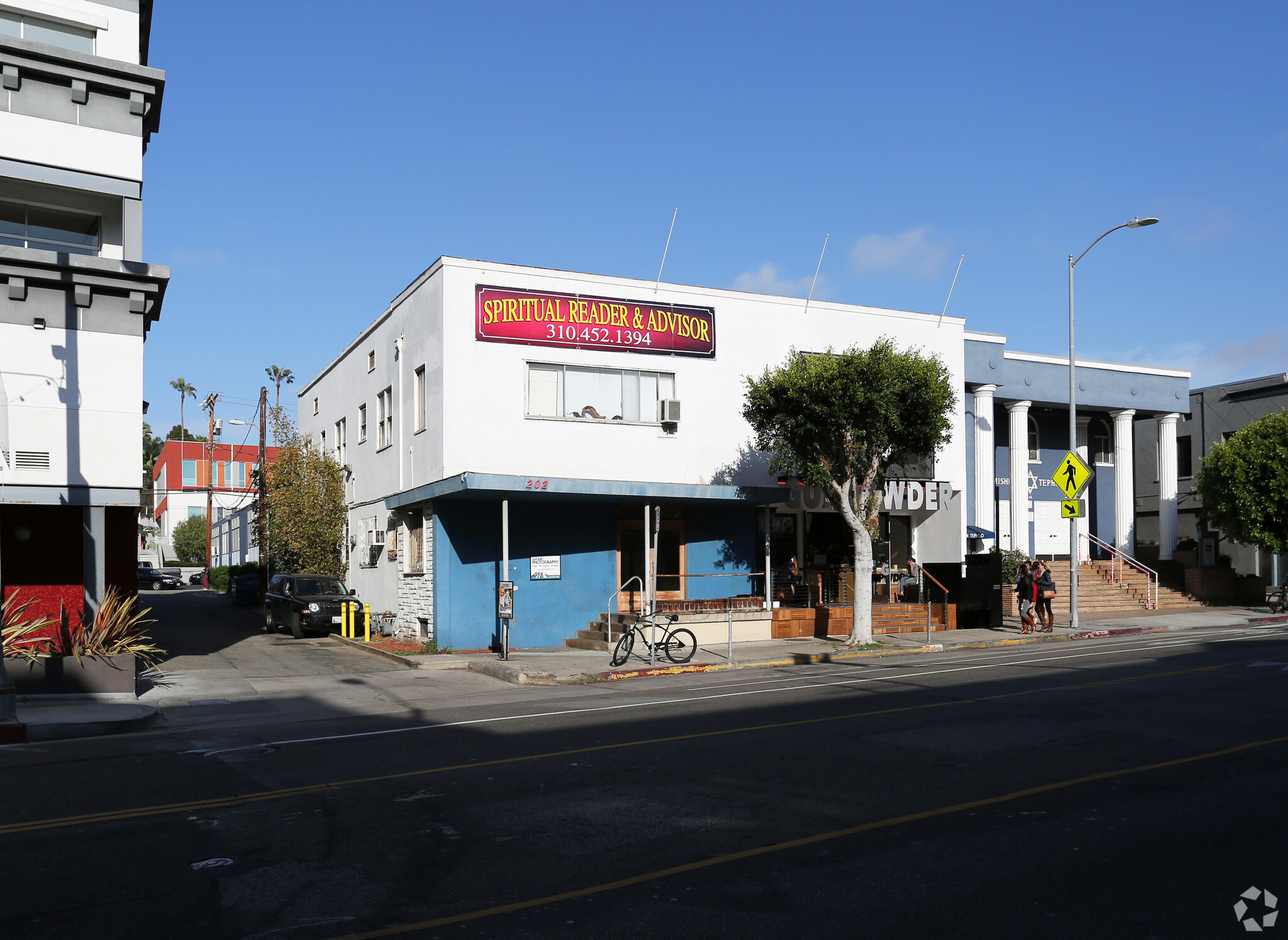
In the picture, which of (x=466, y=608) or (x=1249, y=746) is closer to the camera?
(x=1249, y=746)

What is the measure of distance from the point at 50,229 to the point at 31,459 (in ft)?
15.4

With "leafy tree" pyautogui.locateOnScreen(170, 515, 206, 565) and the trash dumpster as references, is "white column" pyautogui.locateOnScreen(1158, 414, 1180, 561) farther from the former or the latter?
"leafy tree" pyautogui.locateOnScreen(170, 515, 206, 565)

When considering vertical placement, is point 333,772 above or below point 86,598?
below

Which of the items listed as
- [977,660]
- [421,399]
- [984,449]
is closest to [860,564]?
[977,660]

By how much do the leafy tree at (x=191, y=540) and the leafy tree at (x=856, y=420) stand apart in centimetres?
7676

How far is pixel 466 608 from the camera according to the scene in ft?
75.0

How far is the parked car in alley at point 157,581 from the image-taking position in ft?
203

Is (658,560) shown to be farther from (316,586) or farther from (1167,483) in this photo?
(1167,483)

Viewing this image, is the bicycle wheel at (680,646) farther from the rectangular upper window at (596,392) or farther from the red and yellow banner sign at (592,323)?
the red and yellow banner sign at (592,323)

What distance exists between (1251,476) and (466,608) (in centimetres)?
2358

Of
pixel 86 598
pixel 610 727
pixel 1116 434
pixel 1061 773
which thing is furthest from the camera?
pixel 1116 434

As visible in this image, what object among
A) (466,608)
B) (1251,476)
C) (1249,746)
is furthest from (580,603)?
(1251,476)

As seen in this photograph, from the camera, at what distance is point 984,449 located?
31984 mm

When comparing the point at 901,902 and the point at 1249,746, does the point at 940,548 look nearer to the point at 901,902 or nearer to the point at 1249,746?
the point at 1249,746
